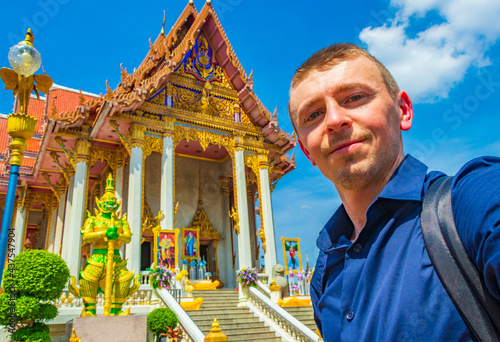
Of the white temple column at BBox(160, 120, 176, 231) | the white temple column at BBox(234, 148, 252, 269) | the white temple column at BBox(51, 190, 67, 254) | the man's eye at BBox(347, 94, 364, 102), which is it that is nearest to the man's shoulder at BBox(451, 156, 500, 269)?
the man's eye at BBox(347, 94, 364, 102)

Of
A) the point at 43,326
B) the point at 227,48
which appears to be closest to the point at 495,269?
the point at 43,326

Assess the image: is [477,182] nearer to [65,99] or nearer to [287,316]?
[287,316]

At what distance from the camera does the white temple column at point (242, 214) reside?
13352 mm

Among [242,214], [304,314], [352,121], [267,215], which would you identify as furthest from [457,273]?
[267,215]

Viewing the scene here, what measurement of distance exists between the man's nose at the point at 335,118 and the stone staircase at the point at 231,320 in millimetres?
8882

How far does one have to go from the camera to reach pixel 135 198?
1213cm

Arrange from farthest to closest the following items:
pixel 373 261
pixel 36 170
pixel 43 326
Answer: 1. pixel 36 170
2. pixel 43 326
3. pixel 373 261

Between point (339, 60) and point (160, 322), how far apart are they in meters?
8.56

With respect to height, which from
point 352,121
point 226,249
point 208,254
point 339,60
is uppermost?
point 226,249

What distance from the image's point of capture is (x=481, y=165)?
0.79m

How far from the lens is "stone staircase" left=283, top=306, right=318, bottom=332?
34.9 feet

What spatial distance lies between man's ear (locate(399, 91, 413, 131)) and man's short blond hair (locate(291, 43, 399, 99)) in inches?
1.1

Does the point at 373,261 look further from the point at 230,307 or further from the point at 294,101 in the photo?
the point at 230,307

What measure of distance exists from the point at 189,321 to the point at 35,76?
19.8ft
